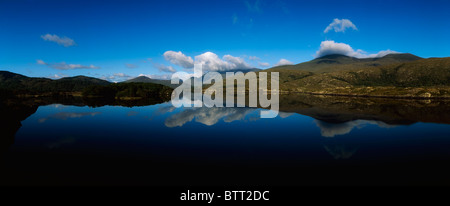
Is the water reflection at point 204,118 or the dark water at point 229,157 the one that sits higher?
the water reflection at point 204,118

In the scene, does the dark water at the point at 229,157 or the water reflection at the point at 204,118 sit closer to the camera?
the dark water at the point at 229,157

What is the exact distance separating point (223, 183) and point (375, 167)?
1767 centimetres

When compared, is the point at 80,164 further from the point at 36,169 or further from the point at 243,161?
the point at 243,161

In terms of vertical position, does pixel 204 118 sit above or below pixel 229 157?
above

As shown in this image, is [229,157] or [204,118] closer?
[229,157]

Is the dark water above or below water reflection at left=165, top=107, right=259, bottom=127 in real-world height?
below

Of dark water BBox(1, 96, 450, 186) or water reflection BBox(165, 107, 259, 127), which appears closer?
dark water BBox(1, 96, 450, 186)

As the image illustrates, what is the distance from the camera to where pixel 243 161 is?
2536cm
